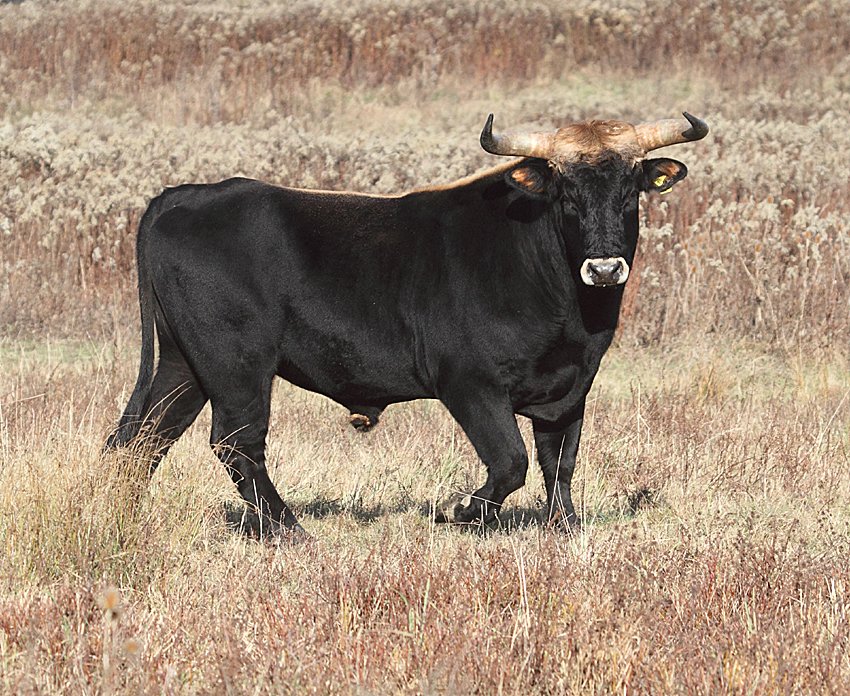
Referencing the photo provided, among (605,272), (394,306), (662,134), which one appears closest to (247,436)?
(394,306)

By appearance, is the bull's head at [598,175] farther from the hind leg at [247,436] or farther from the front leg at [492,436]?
the hind leg at [247,436]

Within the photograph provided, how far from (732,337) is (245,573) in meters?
7.91

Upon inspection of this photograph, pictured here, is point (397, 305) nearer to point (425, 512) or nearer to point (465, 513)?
point (465, 513)

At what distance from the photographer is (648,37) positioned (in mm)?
31578

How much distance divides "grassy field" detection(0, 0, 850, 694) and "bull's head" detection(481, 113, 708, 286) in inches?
52.7

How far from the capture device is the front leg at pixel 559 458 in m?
6.86

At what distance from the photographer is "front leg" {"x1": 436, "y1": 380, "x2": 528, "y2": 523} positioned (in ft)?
20.6

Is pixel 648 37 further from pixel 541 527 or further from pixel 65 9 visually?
pixel 541 527

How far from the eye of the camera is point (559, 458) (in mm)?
6859

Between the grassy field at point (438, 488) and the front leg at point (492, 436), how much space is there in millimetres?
321

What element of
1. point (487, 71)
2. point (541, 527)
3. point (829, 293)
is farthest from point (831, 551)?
point (487, 71)

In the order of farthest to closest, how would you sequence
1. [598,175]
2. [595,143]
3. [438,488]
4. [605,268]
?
1. [438,488]
2. [595,143]
3. [598,175]
4. [605,268]

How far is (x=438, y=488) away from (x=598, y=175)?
2.23m

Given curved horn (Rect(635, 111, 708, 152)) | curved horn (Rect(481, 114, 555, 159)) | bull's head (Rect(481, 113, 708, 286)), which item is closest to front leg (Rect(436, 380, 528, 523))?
bull's head (Rect(481, 113, 708, 286))
